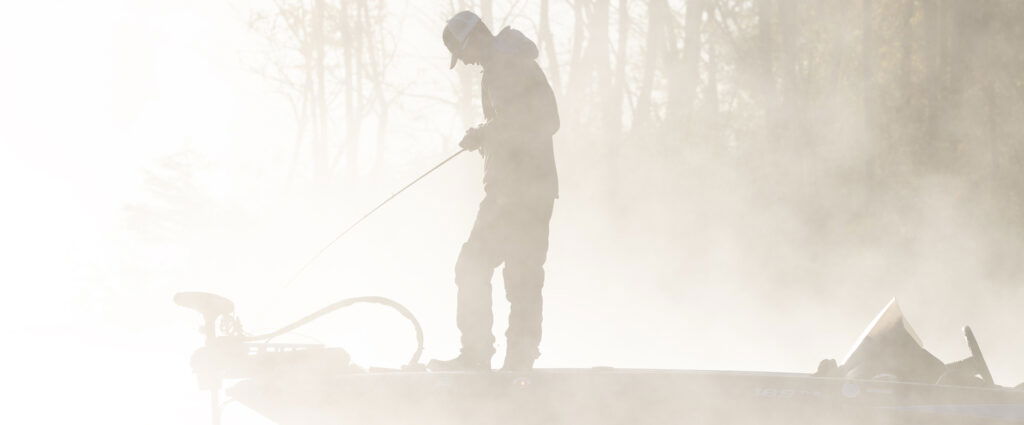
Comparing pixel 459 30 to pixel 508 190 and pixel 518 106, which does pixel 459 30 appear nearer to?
pixel 518 106

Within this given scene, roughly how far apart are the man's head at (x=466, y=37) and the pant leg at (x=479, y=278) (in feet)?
2.63

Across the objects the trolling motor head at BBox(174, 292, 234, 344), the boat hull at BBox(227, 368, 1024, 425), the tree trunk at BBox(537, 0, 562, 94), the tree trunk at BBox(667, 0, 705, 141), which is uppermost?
the tree trunk at BBox(537, 0, 562, 94)

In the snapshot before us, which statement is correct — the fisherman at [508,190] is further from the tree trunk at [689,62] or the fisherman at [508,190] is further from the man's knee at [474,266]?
the tree trunk at [689,62]

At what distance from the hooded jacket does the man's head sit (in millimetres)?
61

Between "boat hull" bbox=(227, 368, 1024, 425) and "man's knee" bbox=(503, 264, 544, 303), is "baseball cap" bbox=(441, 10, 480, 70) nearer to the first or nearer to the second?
"man's knee" bbox=(503, 264, 544, 303)

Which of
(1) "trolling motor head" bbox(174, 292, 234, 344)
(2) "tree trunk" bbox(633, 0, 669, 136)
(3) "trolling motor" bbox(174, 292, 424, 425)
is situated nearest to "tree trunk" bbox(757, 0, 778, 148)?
(2) "tree trunk" bbox(633, 0, 669, 136)

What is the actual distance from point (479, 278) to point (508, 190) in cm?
50

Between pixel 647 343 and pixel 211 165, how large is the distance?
2048cm

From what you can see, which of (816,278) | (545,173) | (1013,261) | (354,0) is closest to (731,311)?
(816,278)

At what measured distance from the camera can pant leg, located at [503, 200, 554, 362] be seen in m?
7.13

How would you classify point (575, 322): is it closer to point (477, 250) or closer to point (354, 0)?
point (477, 250)

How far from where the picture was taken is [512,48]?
7090 mm

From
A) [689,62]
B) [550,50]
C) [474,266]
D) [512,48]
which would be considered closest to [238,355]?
[474,266]

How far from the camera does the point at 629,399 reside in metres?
6.67
